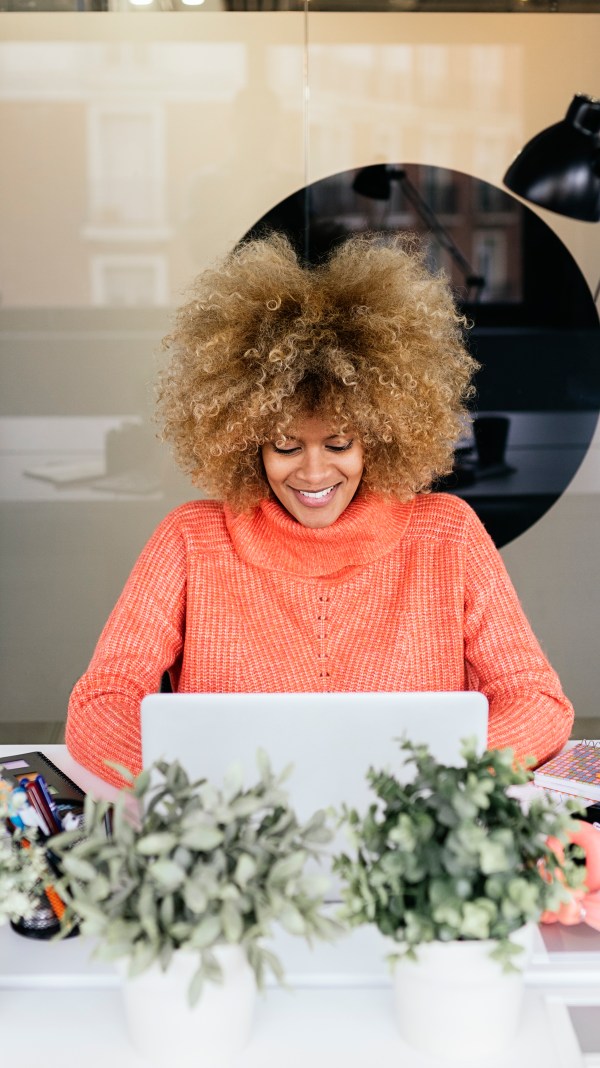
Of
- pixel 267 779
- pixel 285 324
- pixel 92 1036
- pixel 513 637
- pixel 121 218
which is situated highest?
pixel 121 218

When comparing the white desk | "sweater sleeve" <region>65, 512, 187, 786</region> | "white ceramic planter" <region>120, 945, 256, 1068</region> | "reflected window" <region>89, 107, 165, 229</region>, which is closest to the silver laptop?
the white desk

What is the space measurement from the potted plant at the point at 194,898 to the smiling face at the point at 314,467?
114cm

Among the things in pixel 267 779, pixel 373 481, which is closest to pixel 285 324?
pixel 373 481

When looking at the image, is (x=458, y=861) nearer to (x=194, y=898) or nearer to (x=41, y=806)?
(x=194, y=898)

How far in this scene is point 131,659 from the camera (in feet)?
7.25

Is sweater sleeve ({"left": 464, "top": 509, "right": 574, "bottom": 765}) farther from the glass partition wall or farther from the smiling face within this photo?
the glass partition wall

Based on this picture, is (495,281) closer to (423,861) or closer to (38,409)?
(38,409)

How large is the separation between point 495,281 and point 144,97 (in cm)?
134

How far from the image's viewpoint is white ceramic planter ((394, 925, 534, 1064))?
117cm

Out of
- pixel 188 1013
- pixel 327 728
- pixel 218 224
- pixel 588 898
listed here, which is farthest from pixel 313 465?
pixel 218 224

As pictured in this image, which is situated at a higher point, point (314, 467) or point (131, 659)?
point (314, 467)

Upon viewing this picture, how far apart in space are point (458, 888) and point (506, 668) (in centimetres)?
111

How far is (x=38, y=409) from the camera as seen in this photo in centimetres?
398

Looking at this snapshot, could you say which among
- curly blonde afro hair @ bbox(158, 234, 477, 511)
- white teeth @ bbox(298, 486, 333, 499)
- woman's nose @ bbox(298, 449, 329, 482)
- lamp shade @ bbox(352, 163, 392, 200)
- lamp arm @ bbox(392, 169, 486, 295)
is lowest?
white teeth @ bbox(298, 486, 333, 499)
